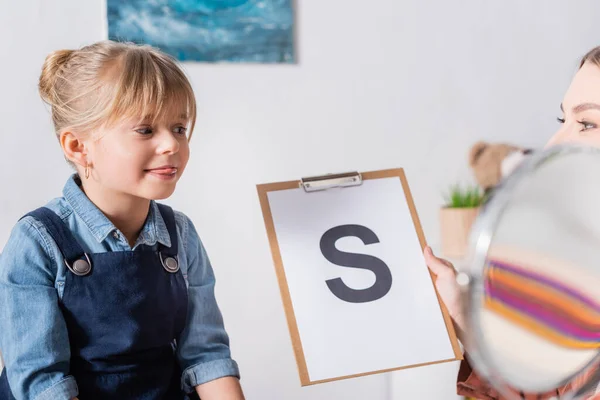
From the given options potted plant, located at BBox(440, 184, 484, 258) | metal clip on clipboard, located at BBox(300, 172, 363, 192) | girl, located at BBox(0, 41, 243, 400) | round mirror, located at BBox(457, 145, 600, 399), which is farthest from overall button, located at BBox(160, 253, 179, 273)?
potted plant, located at BBox(440, 184, 484, 258)

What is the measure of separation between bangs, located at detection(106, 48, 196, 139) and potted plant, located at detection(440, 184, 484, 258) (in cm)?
130

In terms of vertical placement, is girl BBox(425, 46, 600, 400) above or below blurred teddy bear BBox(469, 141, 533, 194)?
above

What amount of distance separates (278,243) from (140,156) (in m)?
0.24

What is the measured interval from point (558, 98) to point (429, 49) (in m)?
0.49

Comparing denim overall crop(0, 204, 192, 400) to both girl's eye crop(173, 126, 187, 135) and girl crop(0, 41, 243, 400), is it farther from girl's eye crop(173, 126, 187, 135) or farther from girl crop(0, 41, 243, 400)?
girl's eye crop(173, 126, 187, 135)

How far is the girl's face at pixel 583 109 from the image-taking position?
1047 mm

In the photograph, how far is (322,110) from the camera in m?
2.14

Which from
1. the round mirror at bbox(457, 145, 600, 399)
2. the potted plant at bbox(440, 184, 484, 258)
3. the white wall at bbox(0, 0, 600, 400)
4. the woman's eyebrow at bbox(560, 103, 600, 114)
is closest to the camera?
the round mirror at bbox(457, 145, 600, 399)

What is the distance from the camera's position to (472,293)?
573 millimetres

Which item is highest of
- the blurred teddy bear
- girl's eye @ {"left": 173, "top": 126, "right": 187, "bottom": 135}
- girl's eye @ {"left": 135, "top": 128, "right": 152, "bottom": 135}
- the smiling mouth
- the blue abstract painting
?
the blue abstract painting

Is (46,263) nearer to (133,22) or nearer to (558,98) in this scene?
(133,22)

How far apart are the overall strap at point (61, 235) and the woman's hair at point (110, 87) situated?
12 cm

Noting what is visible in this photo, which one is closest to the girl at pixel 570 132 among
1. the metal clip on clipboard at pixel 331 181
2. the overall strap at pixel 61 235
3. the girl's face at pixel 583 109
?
the girl's face at pixel 583 109

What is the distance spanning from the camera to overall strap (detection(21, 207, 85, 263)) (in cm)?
99
